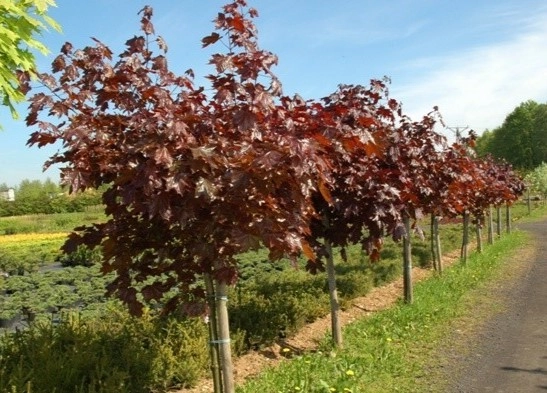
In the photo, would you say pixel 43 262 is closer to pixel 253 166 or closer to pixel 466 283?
pixel 466 283

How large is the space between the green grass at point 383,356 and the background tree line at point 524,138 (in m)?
74.6

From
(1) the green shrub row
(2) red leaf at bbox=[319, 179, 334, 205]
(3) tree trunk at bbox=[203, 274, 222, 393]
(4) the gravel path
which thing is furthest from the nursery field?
(2) red leaf at bbox=[319, 179, 334, 205]

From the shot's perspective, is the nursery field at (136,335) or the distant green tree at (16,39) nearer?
the distant green tree at (16,39)

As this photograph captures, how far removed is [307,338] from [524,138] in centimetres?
8199

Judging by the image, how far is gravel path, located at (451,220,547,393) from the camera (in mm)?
5660

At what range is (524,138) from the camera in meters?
80.4

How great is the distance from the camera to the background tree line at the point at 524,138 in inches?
3093

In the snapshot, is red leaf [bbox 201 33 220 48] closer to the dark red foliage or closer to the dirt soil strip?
the dark red foliage

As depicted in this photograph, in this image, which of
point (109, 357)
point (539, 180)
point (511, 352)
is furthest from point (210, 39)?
point (539, 180)

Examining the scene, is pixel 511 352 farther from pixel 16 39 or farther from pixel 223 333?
pixel 16 39

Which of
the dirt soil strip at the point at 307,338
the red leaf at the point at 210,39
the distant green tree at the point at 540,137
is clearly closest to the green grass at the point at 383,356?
the dirt soil strip at the point at 307,338

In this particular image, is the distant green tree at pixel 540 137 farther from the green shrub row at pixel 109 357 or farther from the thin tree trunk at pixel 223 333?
the thin tree trunk at pixel 223 333

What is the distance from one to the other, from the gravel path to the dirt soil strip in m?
1.97

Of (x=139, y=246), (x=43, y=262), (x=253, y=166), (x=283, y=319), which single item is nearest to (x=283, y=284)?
(x=283, y=319)
